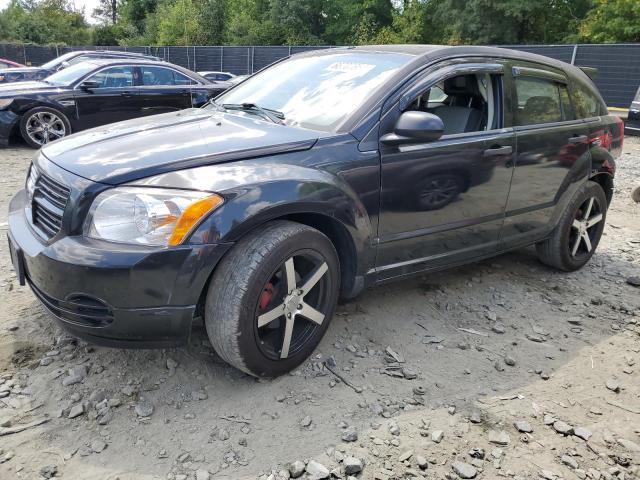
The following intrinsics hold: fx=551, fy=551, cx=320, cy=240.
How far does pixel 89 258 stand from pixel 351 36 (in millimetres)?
39379

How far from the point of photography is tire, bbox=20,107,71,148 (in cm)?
861

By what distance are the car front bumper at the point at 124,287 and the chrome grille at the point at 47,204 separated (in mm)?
117

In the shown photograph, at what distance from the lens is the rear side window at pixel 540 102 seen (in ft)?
12.5

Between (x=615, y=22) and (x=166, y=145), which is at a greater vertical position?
(x=615, y=22)

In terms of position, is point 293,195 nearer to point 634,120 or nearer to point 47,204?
point 47,204

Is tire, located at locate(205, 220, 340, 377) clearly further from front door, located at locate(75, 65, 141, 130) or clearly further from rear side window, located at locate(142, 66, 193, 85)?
rear side window, located at locate(142, 66, 193, 85)

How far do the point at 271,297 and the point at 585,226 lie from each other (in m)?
3.11

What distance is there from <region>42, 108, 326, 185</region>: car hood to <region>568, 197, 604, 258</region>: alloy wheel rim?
105 inches

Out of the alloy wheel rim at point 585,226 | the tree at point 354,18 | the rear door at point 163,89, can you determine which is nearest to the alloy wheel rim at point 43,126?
the rear door at point 163,89

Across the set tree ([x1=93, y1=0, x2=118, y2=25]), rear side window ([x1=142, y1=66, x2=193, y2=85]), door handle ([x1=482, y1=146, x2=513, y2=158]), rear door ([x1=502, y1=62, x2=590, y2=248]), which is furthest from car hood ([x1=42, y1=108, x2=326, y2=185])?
tree ([x1=93, y1=0, x2=118, y2=25])

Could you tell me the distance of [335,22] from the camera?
39750 millimetres

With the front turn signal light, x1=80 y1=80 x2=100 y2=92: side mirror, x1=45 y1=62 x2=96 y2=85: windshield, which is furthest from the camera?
x1=45 y1=62 x2=96 y2=85: windshield

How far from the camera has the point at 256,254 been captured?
8.33 ft

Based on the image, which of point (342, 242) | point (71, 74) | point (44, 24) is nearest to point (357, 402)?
point (342, 242)
